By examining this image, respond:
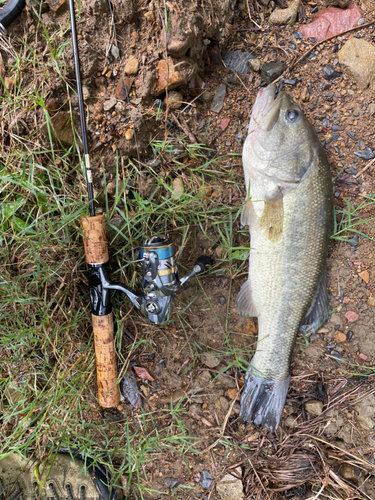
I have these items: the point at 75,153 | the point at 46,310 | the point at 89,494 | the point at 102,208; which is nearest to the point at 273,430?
the point at 89,494

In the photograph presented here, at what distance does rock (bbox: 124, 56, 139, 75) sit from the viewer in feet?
6.66

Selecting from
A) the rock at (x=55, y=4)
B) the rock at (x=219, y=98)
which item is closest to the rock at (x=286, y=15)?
the rock at (x=219, y=98)

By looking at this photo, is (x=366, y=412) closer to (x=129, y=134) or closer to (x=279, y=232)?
(x=279, y=232)

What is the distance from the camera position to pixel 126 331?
7.55ft

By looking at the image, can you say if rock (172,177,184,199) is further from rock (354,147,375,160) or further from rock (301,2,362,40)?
rock (301,2,362,40)

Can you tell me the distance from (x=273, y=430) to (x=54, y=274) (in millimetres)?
1919

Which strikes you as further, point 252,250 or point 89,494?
point 89,494

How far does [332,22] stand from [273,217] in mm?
1537

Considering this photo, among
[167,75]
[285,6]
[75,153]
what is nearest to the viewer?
[167,75]

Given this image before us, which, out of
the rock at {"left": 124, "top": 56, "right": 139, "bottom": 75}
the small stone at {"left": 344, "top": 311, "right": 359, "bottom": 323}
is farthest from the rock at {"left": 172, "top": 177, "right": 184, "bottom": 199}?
the small stone at {"left": 344, "top": 311, "right": 359, "bottom": 323}

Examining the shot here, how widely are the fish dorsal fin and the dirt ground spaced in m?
0.26

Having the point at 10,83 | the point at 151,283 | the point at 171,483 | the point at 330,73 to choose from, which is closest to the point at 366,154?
the point at 330,73

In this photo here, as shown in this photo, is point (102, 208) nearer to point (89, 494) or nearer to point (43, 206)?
point (43, 206)

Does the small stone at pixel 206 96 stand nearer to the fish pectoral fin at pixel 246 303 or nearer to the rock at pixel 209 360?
the fish pectoral fin at pixel 246 303
